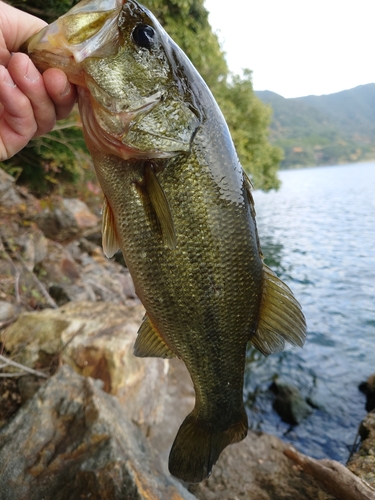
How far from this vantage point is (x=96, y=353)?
476 cm

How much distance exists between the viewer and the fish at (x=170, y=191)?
161 centimetres

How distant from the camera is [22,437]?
3068 millimetres

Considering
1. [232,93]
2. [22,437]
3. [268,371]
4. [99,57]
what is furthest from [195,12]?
[232,93]

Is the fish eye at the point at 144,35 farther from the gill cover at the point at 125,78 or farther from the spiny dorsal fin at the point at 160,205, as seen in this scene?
the spiny dorsal fin at the point at 160,205

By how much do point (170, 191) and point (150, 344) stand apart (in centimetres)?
95

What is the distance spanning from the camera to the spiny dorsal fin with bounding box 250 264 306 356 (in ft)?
6.45

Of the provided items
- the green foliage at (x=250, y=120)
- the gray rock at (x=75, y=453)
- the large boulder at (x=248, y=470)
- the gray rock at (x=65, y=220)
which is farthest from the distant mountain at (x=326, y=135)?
the gray rock at (x=75, y=453)

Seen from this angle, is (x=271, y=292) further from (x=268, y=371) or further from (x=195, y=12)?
(x=195, y=12)

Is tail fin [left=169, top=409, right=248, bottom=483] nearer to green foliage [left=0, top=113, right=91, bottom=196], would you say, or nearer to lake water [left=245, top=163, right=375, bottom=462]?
lake water [left=245, top=163, right=375, bottom=462]

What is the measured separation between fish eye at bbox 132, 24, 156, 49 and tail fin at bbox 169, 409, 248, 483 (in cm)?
217

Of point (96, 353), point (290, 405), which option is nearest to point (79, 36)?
point (96, 353)

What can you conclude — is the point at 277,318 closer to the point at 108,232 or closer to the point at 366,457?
the point at 108,232

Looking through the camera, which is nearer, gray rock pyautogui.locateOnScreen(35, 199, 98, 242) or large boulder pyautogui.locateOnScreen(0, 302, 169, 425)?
large boulder pyautogui.locateOnScreen(0, 302, 169, 425)

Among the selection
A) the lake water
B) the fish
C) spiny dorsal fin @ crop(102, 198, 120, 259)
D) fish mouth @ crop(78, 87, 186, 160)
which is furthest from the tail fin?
the lake water
